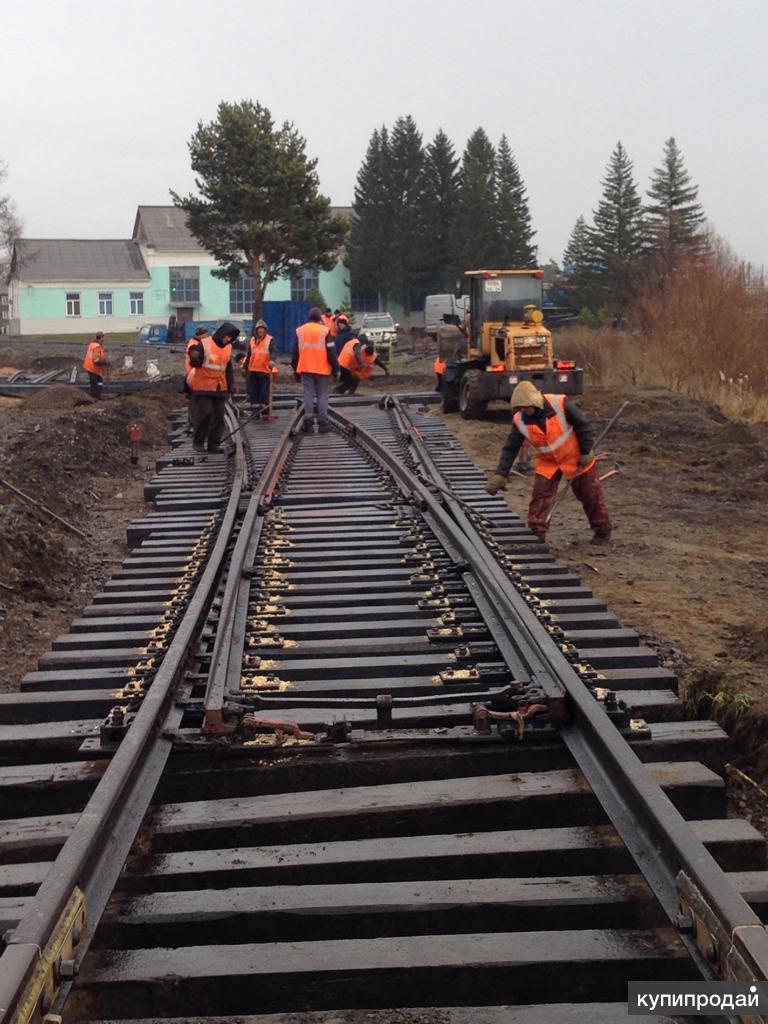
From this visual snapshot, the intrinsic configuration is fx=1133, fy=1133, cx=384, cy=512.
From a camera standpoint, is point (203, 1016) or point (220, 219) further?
point (220, 219)

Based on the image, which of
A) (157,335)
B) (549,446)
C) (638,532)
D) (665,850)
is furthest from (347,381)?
(157,335)

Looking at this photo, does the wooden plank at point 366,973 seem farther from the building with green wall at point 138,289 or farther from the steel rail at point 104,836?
the building with green wall at point 138,289

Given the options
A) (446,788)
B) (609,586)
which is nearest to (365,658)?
(446,788)

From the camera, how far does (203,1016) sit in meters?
2.67

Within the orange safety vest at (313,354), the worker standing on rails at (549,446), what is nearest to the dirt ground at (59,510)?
the orange safety vest at (313,354)

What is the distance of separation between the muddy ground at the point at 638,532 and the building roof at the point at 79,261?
5584cm

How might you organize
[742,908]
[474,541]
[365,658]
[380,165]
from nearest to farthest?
[742,908] → [365,658] → [474,541] → [380,165]

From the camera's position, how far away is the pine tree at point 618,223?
2584 inches

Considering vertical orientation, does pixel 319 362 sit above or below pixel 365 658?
above

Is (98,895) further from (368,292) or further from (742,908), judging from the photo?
(368,292)

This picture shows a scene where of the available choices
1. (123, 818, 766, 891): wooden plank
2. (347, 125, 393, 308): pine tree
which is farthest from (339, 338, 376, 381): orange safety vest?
(347, 125, 393, 308): pine tree

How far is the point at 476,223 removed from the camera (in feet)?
222

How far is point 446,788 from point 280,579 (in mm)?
2837

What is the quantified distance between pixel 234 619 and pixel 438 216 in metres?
70.1
